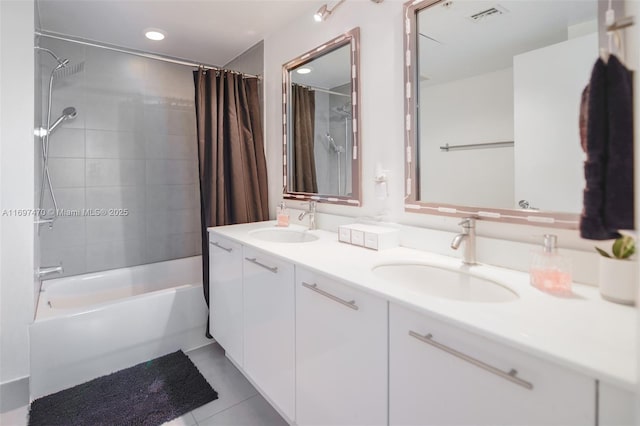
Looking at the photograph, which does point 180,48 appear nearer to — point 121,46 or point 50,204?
point 121,46

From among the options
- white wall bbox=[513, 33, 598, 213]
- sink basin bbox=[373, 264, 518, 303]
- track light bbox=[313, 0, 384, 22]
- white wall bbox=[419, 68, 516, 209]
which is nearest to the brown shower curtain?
track light bbox=[313, 0, 384, 22]

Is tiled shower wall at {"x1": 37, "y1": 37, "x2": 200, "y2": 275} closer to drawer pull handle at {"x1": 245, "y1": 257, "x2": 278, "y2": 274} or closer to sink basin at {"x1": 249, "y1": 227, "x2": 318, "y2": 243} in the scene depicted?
sink basin at {"x1": 249, "y1": 227, "x2": 318, "y2": 243}

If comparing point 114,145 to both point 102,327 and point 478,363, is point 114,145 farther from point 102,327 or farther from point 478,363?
point 478,363

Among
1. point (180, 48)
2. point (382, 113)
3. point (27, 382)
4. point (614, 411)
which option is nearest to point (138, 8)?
point (180, 48)

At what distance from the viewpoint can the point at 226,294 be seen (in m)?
1.92

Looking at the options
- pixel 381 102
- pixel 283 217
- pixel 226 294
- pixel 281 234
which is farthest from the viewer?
pixel 283 217

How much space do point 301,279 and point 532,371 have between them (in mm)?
811

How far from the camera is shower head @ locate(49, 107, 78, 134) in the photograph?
2379mm

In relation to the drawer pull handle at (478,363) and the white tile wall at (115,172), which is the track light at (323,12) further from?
the white tile wall at (115,172)

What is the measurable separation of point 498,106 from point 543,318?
0.83 meters

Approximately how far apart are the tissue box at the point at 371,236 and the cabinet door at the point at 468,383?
55cm

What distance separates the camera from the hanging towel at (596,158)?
2.38ft

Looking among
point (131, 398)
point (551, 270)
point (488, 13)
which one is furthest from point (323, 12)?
point (131, 398)

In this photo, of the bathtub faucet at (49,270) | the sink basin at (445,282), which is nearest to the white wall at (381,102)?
the sink basin at (445,282)
